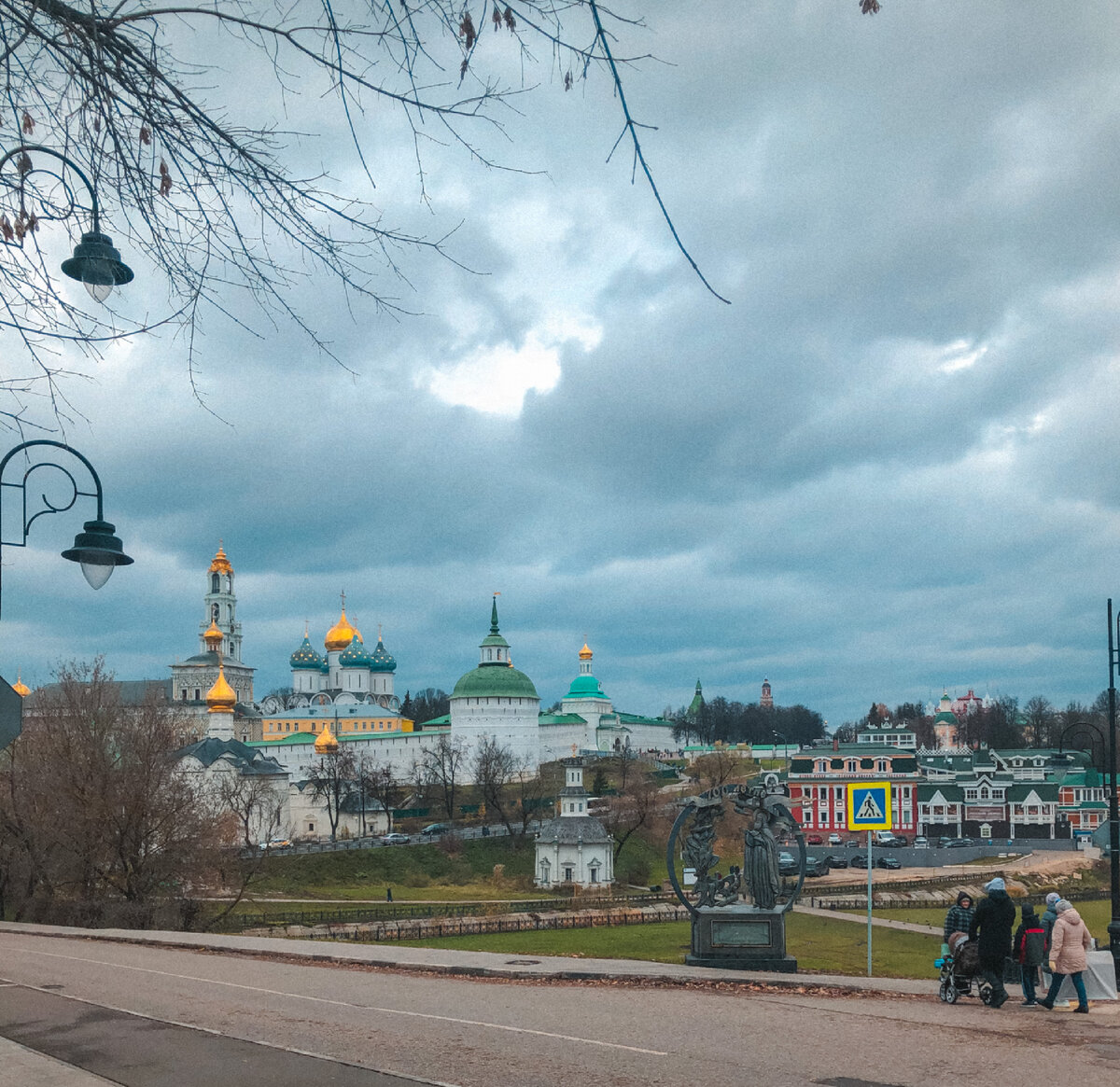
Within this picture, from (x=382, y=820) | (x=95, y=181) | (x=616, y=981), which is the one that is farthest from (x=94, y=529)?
(x=382, y=820)

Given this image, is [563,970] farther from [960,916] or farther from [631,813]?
[631,813]

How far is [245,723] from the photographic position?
132250mm

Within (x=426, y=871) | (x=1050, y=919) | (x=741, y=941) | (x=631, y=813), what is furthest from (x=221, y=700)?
(x=1050, y=919)

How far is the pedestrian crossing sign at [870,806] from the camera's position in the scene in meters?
17.4

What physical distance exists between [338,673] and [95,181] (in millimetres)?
145645

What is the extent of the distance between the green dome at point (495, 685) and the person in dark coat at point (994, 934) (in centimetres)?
10636

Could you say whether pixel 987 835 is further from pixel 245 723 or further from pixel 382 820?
pixel 245 723

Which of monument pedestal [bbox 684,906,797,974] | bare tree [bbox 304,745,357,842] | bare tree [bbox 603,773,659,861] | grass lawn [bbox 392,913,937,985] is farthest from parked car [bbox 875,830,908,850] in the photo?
monument pedestal [bbox 684,906,797,974]

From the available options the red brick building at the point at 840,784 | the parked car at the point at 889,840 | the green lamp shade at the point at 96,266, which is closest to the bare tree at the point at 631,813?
the parked car at the point at 889,840

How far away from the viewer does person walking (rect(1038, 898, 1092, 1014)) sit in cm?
1229

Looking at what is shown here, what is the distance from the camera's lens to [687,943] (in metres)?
35.5

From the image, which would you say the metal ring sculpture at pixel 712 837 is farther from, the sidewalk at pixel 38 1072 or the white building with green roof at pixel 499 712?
the white building with green roof at pixel 499 712

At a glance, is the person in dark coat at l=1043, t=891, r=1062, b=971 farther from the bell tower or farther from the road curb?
the bell tower

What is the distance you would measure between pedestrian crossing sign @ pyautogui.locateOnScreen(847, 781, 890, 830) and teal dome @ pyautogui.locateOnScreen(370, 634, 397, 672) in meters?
136
